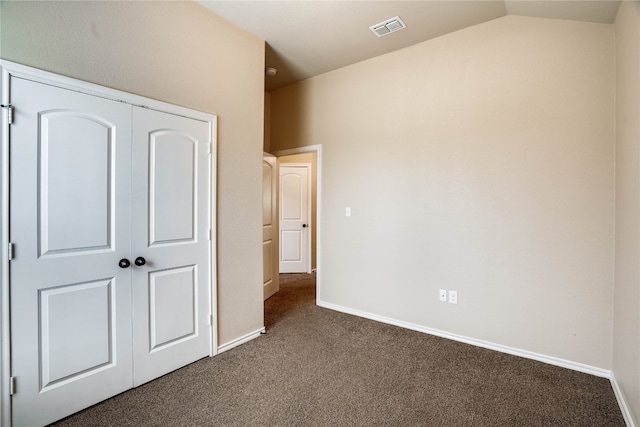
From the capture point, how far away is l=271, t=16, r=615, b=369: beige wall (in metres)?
2.33

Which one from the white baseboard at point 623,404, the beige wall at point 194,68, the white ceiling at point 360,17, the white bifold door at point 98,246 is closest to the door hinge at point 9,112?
the white bifold door at point 98,246

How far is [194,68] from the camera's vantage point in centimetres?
243

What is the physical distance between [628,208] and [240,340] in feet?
10.4

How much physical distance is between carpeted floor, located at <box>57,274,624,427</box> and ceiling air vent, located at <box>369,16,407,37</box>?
118 inches

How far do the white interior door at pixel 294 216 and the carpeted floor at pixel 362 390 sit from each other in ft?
9.62

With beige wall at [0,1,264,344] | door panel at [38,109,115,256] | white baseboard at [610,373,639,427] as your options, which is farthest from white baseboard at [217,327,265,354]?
white baseboard at [610,373,639,427]

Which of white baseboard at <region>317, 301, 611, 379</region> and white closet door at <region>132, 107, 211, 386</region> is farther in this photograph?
white baseboard at <region>317, 301, 611, 379</region>

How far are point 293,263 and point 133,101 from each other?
4.21 metres

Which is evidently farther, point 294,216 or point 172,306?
point 294,216

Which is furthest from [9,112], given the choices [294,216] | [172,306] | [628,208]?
[294,216]

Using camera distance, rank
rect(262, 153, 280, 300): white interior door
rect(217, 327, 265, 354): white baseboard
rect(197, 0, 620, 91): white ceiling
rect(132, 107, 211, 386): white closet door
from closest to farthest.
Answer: rect(132, 107, 211, 386): white closet door
rect(197, 0, 620, 91): white ceiling
rect(217, 327, 265, 354): white baseboard
rect(262, 153, 280, 300): white interior door

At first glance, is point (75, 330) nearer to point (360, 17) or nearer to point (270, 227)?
point (270, 227)

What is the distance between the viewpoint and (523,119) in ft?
8.40

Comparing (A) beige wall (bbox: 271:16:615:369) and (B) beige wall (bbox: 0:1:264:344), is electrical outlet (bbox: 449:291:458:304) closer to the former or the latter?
(A) beige wall (bbox: 271:16:615:369)
